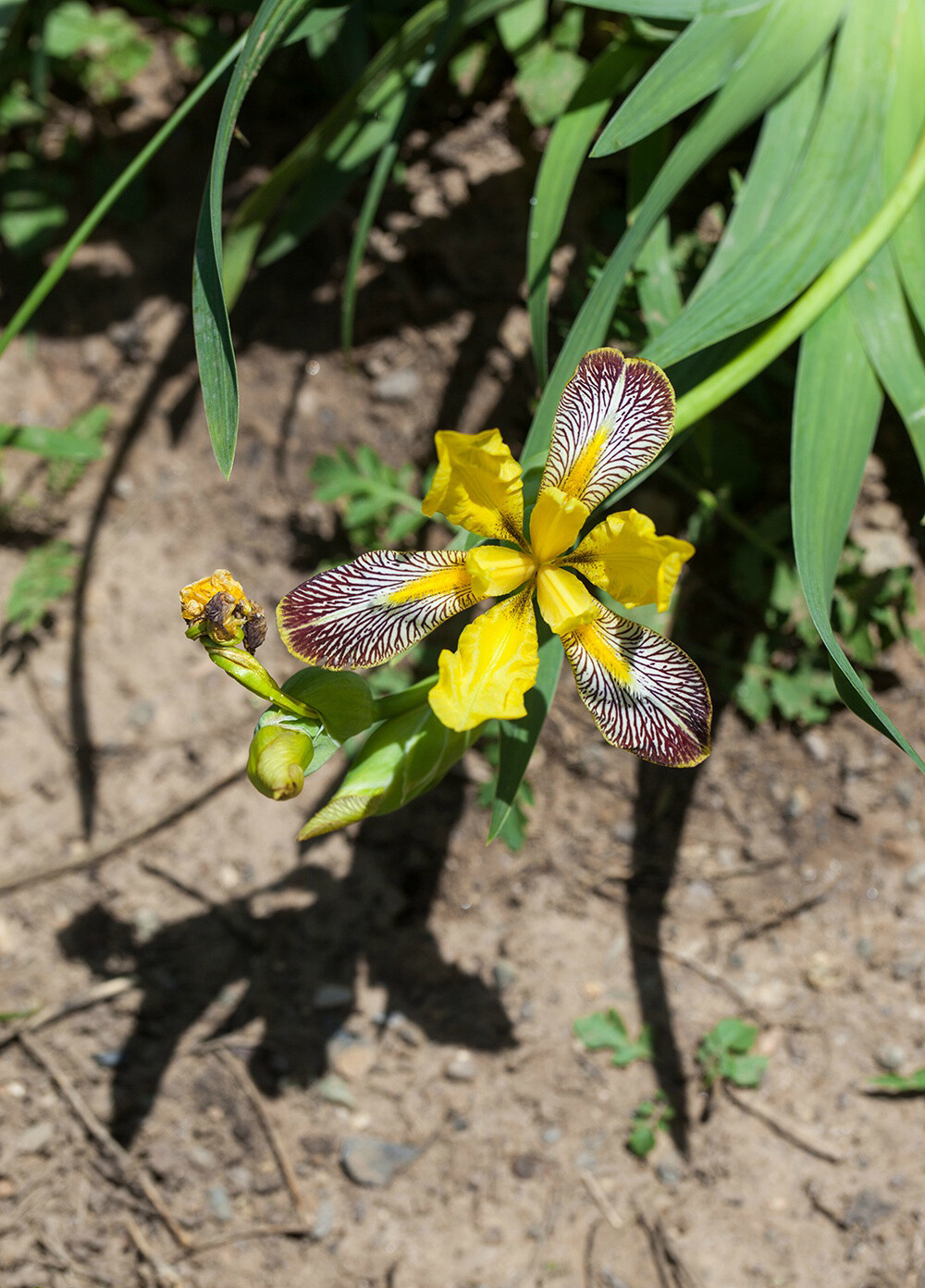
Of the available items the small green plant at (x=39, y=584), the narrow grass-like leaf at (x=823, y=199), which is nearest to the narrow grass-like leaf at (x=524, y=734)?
the narrow grass-like leaf at (x=823, y=199)

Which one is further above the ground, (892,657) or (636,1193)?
(892,657)

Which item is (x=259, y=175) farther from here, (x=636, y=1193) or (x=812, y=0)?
(x=636, y=1193)

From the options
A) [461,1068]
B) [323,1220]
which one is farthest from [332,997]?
[323,1220]

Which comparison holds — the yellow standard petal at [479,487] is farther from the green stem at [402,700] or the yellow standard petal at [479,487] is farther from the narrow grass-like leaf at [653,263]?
the narrow grass-like leaf at [653,263]

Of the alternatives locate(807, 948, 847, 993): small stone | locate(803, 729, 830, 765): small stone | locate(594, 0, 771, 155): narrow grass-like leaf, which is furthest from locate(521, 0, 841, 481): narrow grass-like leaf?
locate(807, 948, 847, 993): small stone

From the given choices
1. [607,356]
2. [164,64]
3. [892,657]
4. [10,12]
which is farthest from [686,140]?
[164,64]

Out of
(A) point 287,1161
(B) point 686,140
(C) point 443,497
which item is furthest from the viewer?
(A) point 287,1161
